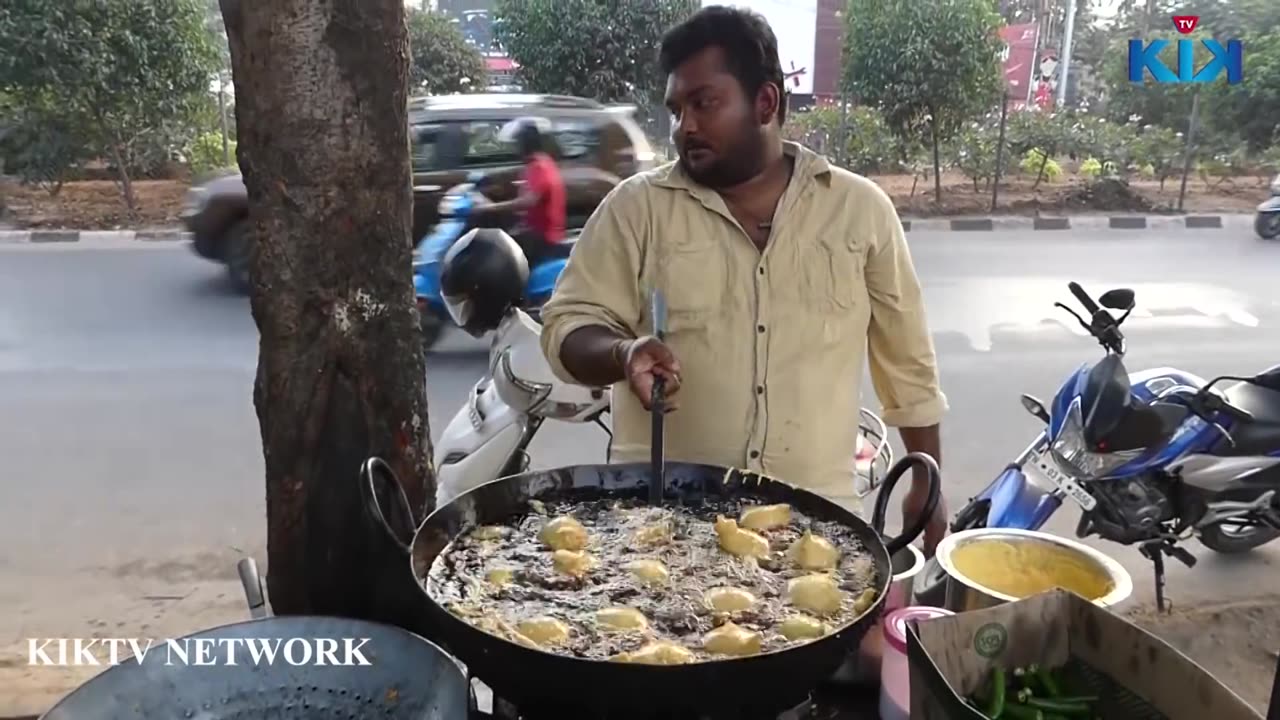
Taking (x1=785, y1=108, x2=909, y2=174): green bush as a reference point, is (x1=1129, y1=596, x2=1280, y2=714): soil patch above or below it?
below

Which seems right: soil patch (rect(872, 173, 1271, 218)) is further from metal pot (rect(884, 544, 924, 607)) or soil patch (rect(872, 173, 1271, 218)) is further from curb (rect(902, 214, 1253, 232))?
metal pot (rect(884, 544, 924, 607))

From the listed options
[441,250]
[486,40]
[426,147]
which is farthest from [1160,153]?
[441,250]

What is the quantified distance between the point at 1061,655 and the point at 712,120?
107 centimetres

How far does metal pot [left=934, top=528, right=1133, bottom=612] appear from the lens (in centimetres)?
145

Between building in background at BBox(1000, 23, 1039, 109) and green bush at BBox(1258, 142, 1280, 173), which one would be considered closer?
green bush at BBox(1258, 142, 1280, 173)

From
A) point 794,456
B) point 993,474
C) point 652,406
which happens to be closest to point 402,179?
point 652,406

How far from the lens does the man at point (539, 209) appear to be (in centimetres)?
579

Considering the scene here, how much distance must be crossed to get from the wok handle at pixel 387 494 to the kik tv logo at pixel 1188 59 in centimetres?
872

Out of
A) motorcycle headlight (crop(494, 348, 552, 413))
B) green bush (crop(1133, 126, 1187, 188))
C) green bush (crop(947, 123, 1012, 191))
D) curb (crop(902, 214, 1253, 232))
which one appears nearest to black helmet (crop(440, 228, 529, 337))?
motorcycle headlight (crop(494, 348, 552, 413))

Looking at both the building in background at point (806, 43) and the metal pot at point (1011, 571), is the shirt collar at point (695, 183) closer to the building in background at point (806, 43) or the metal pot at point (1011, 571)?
the metal pot at point (1011, 571)

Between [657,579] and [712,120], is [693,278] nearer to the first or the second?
[712,120]

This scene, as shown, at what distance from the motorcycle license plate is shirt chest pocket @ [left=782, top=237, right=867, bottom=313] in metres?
1.61

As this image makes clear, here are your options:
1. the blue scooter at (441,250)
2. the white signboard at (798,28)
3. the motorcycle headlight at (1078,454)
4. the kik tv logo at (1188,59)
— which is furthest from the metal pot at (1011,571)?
the white signboard at (798,28)

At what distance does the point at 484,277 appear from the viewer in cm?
300
